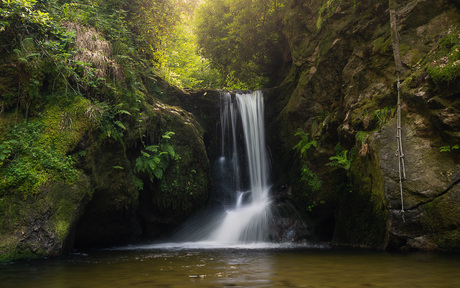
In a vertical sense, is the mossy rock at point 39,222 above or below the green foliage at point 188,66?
below

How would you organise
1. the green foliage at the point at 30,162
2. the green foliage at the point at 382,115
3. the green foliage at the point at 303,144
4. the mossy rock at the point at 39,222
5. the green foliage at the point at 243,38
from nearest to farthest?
1. the mossy rock at the point at 39,222
2. the green foliage at the point at 30,162
3. the green foliage at the point at 382,115
4. the green foliage at the point at 303,144
5. the green foliage at the point at 243,38

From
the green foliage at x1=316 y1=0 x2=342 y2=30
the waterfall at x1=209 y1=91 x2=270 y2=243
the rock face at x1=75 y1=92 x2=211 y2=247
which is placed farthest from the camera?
the waterfall at x1=209 y1=91 x2=270 y2=243

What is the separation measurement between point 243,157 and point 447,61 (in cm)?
764

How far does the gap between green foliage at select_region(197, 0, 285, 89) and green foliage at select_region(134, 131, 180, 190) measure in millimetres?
8261

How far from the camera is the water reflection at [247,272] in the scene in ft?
A: 12.3

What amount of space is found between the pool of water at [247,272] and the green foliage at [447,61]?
3369mm

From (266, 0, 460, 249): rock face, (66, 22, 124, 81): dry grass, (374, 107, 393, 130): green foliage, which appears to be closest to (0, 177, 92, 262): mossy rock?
(66, 22, 124, 81): dry grass

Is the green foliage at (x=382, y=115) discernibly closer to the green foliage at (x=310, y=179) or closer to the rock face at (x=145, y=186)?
the green foliage at (x=310, y=179)

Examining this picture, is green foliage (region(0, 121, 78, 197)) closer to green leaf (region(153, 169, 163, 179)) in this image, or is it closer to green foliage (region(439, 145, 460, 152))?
green leaf (region(153, 169, 163, 179))

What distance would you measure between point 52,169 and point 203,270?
12.1 feet

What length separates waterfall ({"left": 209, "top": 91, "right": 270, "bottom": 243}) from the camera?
11.3 meters

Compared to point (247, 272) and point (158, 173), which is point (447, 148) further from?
point (158, 173)

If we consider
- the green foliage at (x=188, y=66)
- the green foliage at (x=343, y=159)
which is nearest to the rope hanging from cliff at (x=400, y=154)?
the green foliage at (x=343, y=159)

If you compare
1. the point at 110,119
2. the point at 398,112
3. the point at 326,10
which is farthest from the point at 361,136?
the point at 110,119
